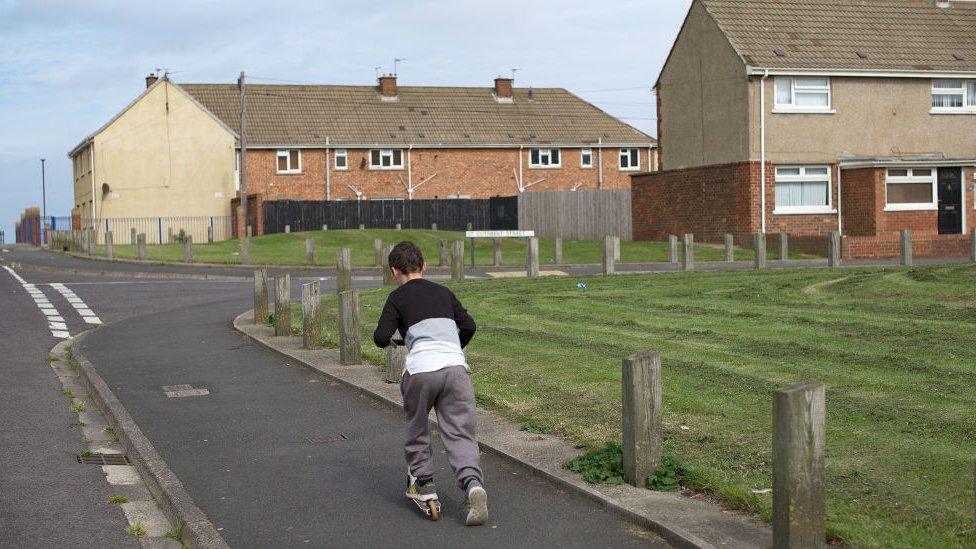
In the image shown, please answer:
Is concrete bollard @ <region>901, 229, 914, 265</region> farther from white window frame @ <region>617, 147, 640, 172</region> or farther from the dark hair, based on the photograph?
white window frame @ <region>617, 147, 640, 172</region>

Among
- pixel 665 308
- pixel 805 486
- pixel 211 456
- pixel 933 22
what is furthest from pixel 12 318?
pixel 933 22

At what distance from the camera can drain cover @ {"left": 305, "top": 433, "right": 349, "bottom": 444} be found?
934 centimetres

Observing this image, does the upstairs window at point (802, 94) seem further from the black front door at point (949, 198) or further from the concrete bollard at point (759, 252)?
the concrete bollard at point (759, 252)

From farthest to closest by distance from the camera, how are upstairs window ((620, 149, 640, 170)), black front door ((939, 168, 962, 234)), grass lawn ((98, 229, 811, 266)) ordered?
upstairs window ((620, 149, 640, 170)) → black front door ((939, 168, 962, 234)) → grass lawn ((98, 229, 811, 266))

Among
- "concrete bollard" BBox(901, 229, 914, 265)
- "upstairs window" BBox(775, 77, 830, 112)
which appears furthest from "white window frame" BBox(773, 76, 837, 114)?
"concrete bollard" BBox(901, 229, 914, 265)

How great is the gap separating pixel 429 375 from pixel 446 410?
0.22 metres

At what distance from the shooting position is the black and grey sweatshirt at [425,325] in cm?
693

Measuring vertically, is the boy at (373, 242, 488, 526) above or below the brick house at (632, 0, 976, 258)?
below

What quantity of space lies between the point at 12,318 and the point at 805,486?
60.1 ft

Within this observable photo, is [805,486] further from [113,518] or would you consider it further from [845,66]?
[845,66]

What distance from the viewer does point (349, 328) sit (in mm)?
13047

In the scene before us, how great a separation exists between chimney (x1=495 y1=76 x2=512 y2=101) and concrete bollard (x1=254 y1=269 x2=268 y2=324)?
5237 centimetres

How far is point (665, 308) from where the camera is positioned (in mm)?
17844

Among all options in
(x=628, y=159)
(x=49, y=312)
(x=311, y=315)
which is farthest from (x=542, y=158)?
(x=311, y=315)
